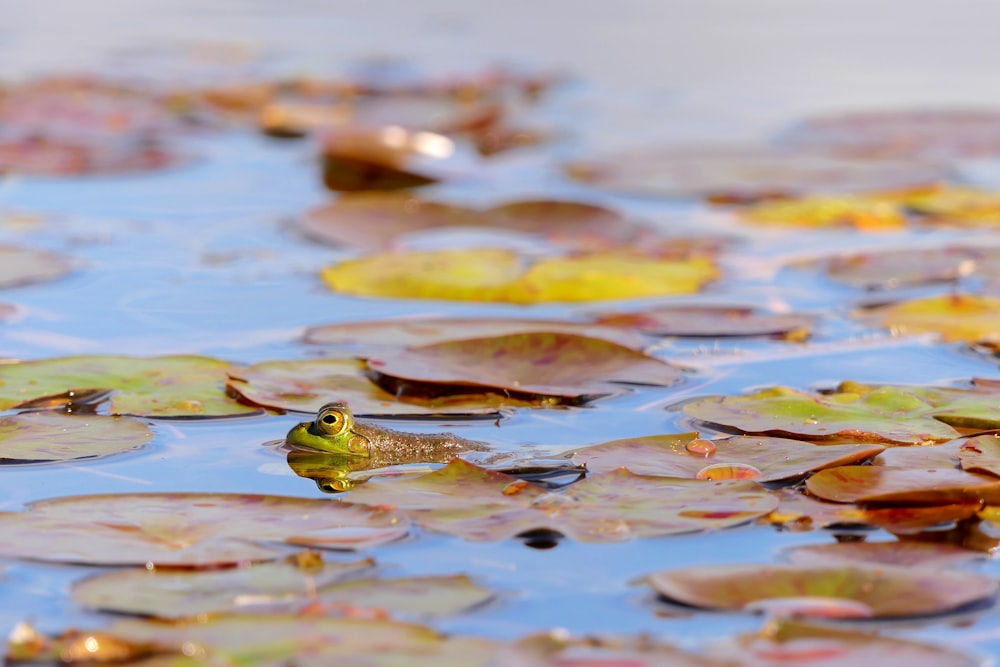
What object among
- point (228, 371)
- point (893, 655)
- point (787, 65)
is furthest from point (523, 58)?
point (893, 655)

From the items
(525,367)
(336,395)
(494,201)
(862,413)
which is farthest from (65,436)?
(494,201)

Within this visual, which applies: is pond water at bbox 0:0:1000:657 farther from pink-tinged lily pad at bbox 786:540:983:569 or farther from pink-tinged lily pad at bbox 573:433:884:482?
pink-tinged lily pad at bbox 573:433:884:482

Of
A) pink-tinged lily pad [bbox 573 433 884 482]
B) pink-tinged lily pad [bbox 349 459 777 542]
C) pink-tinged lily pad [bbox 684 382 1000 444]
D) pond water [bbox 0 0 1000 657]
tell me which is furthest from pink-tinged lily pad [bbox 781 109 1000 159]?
pink-tinged lily pad [bbox 349 459 777 542]

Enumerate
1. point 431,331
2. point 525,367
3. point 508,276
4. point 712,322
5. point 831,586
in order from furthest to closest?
point 508,276 → point 712,322 → point 431,331 → point 525,367 → point 831,586

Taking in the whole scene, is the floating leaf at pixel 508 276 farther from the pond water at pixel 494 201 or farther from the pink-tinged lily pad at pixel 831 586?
the pink-tinged lily pad at pixel 831 586

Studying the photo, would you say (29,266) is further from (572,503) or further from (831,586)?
(831,586)

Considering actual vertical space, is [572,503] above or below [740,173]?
below
